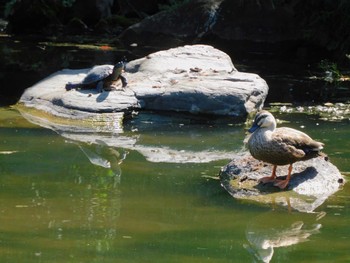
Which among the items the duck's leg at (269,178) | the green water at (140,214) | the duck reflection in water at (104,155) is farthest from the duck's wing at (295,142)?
the duck reflection in water at (104,155)

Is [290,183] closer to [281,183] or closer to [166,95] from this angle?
[281,183]

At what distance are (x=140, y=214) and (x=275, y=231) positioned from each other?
96cm

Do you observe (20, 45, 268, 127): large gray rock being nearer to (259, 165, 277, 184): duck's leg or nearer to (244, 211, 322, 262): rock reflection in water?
(259, 165, 277, 184): duck's leg

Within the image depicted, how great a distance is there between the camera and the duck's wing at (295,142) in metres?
5.70

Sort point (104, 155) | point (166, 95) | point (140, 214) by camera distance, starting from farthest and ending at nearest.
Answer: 1. point (166, 95)
2. point (104, 155)
3. point (140, 214)

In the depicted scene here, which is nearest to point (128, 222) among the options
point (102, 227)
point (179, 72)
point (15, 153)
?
point (102, 227)

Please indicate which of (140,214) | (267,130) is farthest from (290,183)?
(140,214)

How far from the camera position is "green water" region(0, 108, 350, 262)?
14.3 feet

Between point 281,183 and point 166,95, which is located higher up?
point 281,183

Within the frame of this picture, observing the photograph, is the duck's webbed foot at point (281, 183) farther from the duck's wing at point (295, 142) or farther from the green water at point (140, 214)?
the green water at point (140, 214)

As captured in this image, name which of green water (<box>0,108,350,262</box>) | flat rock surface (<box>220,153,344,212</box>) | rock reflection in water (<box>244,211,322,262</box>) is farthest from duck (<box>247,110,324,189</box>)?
rock reflection in water (<box>244,211,322,262</box>)

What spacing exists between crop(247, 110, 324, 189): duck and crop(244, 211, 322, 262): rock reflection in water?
60cm

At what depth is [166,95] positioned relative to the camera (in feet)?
28.9

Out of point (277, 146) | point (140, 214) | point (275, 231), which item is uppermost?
point (277, 146)
